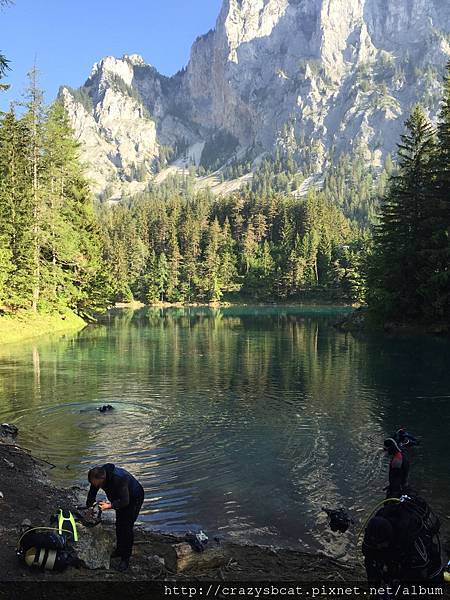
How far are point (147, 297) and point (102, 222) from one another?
160 ft

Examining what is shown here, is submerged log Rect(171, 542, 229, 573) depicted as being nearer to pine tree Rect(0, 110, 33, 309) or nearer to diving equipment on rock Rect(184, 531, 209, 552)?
diving equipment on rock Rect(184, 531, 209, 552)

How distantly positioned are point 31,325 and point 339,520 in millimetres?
46145

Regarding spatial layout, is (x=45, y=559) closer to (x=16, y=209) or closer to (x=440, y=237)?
(x=440, y=237)

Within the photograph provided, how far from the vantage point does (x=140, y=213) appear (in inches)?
6924

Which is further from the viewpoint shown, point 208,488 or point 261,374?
point 261,374

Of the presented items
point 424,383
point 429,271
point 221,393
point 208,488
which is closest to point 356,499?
point 208,488

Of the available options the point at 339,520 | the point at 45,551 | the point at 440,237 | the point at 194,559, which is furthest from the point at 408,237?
the point at 45,551

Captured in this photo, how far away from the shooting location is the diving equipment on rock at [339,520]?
423 inches

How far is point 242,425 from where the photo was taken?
63.9ft

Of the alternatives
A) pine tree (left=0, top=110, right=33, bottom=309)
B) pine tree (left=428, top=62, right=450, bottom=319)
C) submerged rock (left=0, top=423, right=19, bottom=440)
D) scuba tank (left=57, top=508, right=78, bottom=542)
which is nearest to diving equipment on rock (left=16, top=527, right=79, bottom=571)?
scuba tank (left=57, top=508, right=78, bottom=542)

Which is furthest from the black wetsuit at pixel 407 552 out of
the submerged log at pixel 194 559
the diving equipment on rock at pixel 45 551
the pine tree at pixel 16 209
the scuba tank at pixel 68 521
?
the pine tree at pixel 16 209

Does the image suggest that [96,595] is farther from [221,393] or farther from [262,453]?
[221,393]

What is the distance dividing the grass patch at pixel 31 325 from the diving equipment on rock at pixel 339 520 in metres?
39.3

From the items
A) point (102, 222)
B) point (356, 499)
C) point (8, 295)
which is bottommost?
point (356, 499)
